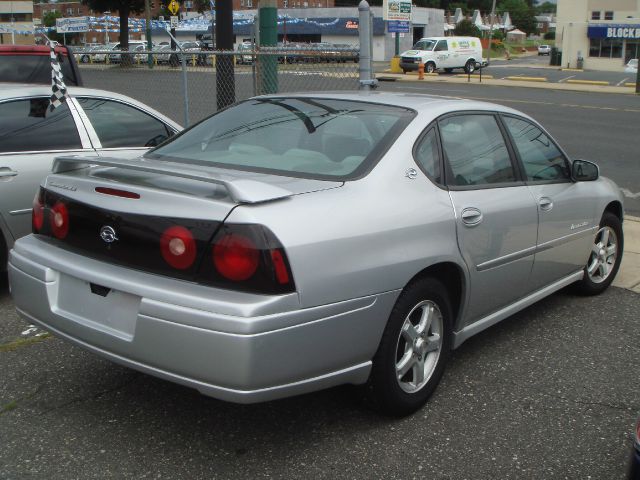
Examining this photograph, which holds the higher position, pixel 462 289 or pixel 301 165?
pixel 301 165

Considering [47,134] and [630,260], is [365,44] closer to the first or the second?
[47,134]

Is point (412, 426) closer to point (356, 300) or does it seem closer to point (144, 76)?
point (356, 300)

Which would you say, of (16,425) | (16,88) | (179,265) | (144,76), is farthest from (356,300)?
(144,76)

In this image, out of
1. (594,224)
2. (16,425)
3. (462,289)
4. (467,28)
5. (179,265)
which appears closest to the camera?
(179,265)

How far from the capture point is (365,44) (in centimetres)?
702

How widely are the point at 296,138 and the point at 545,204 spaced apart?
65.2 inches

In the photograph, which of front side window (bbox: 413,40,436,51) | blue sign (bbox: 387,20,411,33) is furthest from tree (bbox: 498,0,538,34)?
blue sign (bbox: 387,20,411,33)

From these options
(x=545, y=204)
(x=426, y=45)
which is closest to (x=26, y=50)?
(x=545, y=204)

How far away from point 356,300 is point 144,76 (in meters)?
8.85

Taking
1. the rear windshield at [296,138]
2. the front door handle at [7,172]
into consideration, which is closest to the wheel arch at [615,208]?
the rear windshield at [296,138]

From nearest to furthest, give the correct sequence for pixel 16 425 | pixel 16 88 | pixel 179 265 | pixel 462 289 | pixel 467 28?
1. pixel 179 265
2. pixel 16 425
3. pixel 462 289
4. pixel 16 88
5. pixel 467 28

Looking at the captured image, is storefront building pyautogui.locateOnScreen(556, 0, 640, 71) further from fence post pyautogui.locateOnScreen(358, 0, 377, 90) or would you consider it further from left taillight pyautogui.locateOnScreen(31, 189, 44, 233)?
left taillight pyautogui.locateOnScreen(31, 189, 44, 233)

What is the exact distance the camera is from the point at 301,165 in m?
3.80

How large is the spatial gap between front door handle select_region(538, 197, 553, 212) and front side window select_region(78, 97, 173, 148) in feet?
10.8
